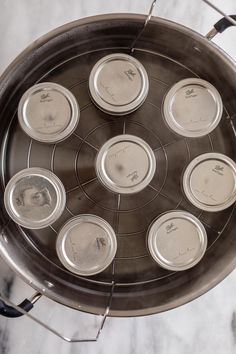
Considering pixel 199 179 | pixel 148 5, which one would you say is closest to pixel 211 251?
pixel 199 179

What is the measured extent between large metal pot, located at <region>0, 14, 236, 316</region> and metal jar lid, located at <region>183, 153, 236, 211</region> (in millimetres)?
35

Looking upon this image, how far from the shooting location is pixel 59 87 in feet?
2.42

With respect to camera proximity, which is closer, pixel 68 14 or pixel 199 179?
pixel 199 179

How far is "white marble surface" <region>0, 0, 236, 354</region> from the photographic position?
0.84 meters

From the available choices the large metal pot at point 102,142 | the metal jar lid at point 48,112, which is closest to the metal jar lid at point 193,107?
the large metal pot at point 102,142

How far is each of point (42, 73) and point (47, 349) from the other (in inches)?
17.6

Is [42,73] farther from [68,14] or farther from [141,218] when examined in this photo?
[141,218]

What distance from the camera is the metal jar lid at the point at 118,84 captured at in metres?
0.74

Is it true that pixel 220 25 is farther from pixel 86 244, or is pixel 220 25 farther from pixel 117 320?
pixel 117 320

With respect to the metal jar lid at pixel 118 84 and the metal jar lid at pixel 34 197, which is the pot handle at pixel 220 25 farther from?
the metal jar lid at pixel 34 197

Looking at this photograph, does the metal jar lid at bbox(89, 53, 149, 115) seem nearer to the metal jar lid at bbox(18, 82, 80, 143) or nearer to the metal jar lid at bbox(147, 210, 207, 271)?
the metal jar lid at bbox(18, 82, 80, 143)

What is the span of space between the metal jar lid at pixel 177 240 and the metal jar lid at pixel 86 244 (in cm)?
6

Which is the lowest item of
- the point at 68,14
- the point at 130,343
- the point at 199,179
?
the point at 130,343

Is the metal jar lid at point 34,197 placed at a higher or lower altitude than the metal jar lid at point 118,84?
lower
